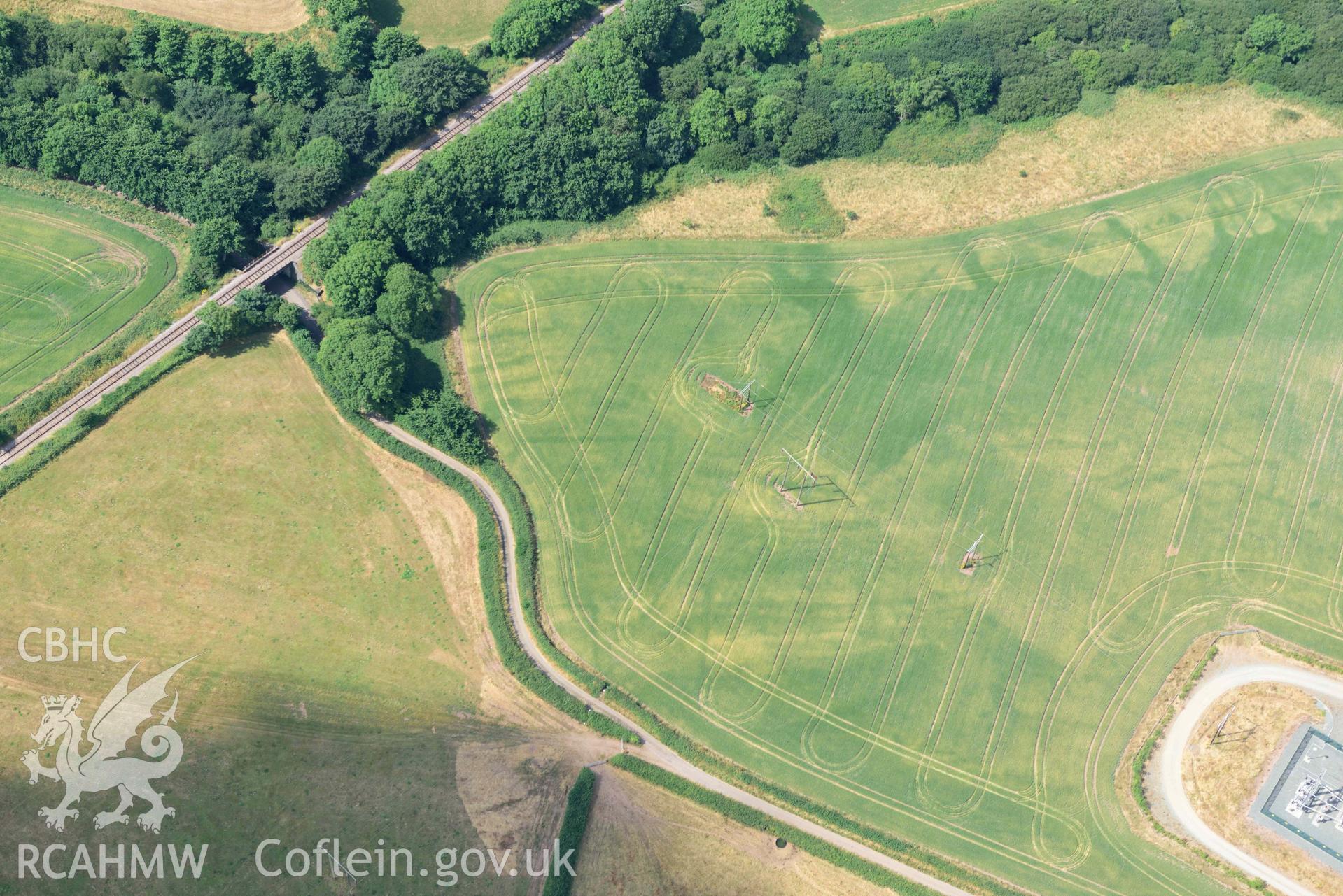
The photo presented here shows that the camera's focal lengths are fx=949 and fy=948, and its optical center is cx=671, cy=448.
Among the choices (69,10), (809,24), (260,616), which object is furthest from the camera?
(809,24)

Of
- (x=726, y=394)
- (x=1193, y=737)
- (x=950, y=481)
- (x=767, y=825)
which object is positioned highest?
(x=726, y=394)

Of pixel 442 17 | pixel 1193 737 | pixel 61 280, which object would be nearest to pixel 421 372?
pixel 61 280

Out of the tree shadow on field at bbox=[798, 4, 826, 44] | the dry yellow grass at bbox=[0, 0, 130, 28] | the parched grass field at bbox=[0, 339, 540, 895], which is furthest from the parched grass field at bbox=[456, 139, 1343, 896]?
the dry yellow grass at bbox=[0, 0, 130, 28]

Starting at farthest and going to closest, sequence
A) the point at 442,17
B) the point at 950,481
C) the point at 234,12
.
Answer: the point at 442,17
the point at 234,12
the point at 950,481

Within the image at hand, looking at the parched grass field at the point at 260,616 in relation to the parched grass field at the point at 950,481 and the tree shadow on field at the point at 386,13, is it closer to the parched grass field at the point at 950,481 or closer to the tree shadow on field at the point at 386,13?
the parched grass field at the point at 950,481

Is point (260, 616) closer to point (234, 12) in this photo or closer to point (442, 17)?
point (234, 12)

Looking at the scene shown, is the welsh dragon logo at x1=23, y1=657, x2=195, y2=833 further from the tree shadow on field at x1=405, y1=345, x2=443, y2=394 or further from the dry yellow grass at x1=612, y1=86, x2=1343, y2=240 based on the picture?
the dry yellow grass at x1=612, y1=86, x2=1343, y2=240

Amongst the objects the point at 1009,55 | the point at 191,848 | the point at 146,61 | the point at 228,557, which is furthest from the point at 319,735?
the point at 1009,55

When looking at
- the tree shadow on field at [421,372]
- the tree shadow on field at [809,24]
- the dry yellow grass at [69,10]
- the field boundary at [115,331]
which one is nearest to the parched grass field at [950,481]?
the tree shadow on field at [421,372]
